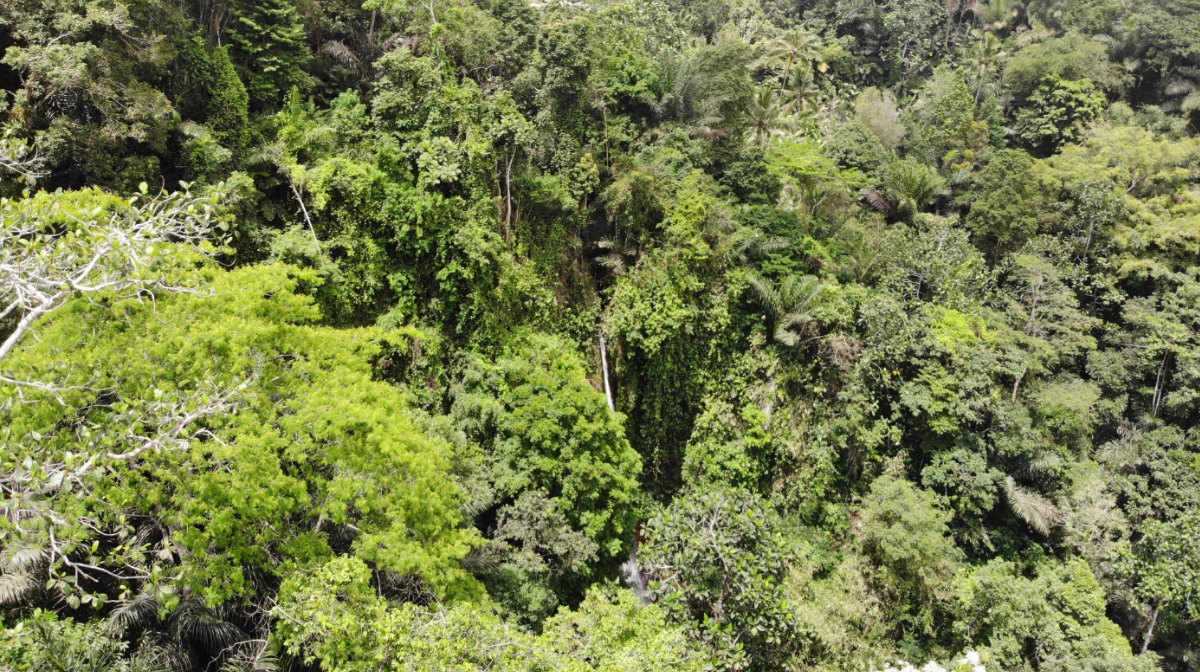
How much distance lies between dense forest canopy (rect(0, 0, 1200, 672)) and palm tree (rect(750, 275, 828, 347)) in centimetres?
8

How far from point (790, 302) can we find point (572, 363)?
228 inches

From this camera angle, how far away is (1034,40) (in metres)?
32.3

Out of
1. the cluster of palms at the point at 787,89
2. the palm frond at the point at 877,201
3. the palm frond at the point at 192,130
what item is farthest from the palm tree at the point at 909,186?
the palm frond at the point at 192,130

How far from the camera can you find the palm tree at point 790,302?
15273mm

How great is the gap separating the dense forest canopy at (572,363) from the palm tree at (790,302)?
0.08m

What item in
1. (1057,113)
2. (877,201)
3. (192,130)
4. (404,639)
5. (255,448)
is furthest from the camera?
(1057,113)

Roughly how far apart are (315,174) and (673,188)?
8.29m

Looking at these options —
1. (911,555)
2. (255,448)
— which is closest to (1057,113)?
(911,555)

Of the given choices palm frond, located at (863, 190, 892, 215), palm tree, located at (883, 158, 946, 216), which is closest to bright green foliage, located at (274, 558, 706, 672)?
palm frond, located at (863, 190, 892, 215)

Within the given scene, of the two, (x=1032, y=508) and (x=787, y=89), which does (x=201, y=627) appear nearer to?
(x=1032, y=508)

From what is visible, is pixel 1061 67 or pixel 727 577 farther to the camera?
pixel 1061 67

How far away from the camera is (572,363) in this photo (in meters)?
13.6

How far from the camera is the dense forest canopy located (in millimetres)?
8172

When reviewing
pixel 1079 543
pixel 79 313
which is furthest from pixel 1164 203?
pixel 79 313
